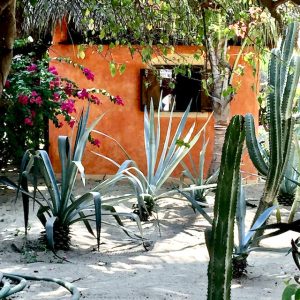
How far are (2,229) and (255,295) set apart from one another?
3166 mm

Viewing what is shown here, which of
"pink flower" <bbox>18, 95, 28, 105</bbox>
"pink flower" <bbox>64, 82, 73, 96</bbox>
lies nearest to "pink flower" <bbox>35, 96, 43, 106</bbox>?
"pink flower" <bbox>18, 95, 28, 105</bbox>

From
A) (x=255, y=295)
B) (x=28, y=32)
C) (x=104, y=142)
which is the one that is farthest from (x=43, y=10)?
(x=255, y=295)

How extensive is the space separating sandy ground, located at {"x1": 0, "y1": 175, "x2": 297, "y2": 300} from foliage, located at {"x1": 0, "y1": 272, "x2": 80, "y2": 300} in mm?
75

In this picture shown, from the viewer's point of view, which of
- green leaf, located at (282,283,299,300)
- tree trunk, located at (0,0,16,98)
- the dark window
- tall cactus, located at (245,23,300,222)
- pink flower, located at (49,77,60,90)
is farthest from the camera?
the dark window

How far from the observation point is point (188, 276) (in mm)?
4734

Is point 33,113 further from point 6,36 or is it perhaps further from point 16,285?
point 6,36

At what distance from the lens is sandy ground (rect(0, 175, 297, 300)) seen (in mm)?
4172

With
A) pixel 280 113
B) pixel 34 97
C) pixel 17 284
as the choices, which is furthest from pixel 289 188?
pixel 17 284

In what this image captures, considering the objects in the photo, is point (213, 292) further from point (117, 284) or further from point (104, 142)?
point (104, 142)

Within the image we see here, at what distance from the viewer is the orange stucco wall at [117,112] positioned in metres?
9.56

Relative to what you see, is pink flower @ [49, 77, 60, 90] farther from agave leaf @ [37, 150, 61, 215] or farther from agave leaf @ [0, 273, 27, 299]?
agave leaf @ [0, 273, 27, 299]

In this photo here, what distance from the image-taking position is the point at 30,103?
25.9 feet

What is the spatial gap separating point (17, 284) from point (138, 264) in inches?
52.0

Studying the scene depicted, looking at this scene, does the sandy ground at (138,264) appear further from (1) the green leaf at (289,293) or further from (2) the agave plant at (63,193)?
(1) the green leaf at (289,293)
